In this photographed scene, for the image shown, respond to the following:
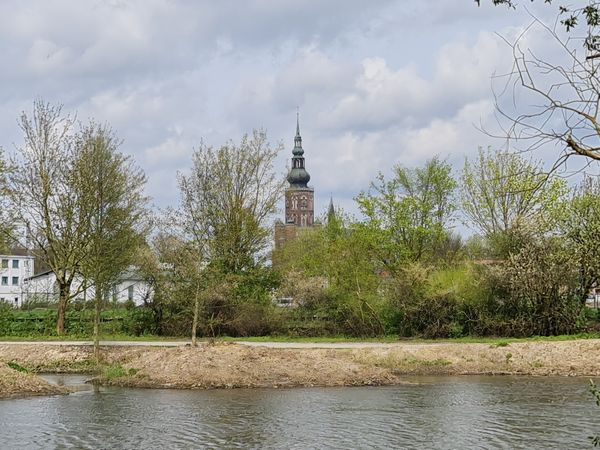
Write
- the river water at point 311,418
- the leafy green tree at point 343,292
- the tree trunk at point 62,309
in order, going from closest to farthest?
the river water at point 311,418 → the leafy green tree at point 343,292 → the tree trunk at point 62,309

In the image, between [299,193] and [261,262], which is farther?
[299,193]

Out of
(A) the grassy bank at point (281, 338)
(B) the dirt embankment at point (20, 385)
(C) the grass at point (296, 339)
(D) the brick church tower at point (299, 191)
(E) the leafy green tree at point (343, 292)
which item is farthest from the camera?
(D) the brick church tower at point (299, 191)

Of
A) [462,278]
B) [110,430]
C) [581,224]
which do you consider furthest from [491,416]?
[581,224]

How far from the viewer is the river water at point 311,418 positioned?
15656 mm

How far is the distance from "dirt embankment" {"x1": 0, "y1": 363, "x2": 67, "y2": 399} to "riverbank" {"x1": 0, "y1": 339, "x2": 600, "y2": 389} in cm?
280

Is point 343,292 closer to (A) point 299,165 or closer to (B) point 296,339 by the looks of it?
(B) point 296,339

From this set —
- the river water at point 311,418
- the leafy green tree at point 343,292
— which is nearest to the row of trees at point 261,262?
the leafy green tree at point 343,292

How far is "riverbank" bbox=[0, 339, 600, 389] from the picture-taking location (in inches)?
998

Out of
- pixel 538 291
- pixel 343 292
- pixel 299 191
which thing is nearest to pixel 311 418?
pixel 343 292

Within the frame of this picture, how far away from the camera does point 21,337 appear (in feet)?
137

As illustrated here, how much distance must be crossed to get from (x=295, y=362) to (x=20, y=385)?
942 centimetres

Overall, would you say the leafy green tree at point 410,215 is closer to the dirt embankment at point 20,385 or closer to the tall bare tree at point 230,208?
the tall bare tree at point 230,208

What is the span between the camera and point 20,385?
22859 mm

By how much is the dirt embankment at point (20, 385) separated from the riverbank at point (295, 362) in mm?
2797
